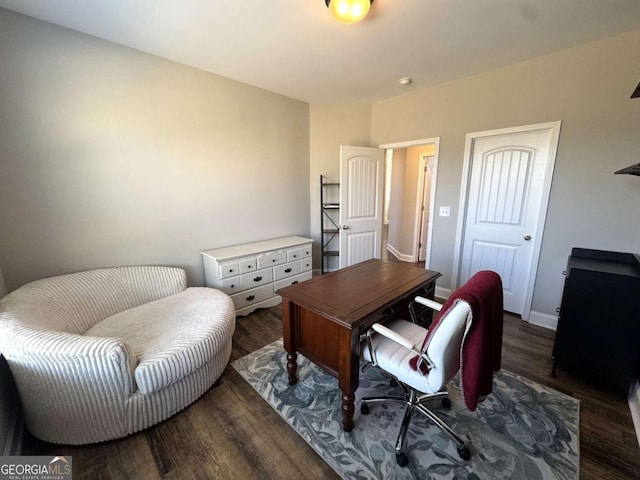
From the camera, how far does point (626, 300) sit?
65.7 inches

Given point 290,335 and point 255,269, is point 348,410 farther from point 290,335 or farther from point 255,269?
point 255,269

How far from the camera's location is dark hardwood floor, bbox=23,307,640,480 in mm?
1317

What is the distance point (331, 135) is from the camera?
3744 millimetres

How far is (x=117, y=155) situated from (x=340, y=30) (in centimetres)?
214

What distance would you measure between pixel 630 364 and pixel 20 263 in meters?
4.37

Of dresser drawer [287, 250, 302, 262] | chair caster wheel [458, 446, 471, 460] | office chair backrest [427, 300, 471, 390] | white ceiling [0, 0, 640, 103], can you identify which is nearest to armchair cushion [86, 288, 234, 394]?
dresser drawer [287, 250, 302, 262]

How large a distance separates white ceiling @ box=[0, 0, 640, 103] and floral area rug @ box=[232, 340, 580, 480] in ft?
8.70

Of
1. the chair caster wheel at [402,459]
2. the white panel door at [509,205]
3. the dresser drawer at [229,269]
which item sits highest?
the white panel door at [509,205]

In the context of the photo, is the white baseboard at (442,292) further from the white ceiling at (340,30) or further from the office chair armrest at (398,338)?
the white ceiling at (340,30)

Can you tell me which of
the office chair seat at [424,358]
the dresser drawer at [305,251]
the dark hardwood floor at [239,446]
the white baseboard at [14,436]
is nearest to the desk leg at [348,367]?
the office chair seat at [424,358]

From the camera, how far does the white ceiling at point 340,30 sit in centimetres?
170

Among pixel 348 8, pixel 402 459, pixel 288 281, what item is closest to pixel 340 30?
pixel 348 8

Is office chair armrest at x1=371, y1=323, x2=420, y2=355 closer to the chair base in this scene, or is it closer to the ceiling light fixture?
the chair base

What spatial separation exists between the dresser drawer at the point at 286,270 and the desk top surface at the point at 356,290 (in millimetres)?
1177
